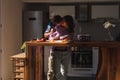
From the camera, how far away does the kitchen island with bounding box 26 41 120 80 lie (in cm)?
452

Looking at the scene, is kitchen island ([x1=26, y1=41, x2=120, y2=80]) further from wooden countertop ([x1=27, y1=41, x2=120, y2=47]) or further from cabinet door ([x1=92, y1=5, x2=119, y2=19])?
cabinet door ([x1=92, y1=5, x2=119, y2=19])

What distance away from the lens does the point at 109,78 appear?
467 cm

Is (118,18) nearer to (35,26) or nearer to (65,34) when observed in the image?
(35,26)

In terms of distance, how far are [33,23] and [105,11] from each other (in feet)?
5.50

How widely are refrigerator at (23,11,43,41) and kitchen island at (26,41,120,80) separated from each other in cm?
244

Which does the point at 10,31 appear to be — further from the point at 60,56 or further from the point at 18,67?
the point at 60,56

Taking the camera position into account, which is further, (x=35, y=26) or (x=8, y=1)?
(x=35, y=26)

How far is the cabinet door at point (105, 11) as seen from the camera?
287 inches

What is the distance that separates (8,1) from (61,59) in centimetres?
256

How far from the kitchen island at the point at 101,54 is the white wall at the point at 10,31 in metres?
1.90

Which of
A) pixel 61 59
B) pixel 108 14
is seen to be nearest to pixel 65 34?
pixel 61 59

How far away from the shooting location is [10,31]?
6992 mm

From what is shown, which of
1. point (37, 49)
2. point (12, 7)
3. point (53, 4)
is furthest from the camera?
point (53, 4)

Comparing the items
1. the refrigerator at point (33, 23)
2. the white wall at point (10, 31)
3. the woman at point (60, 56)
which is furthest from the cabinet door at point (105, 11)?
the woman at point (60, 56)
